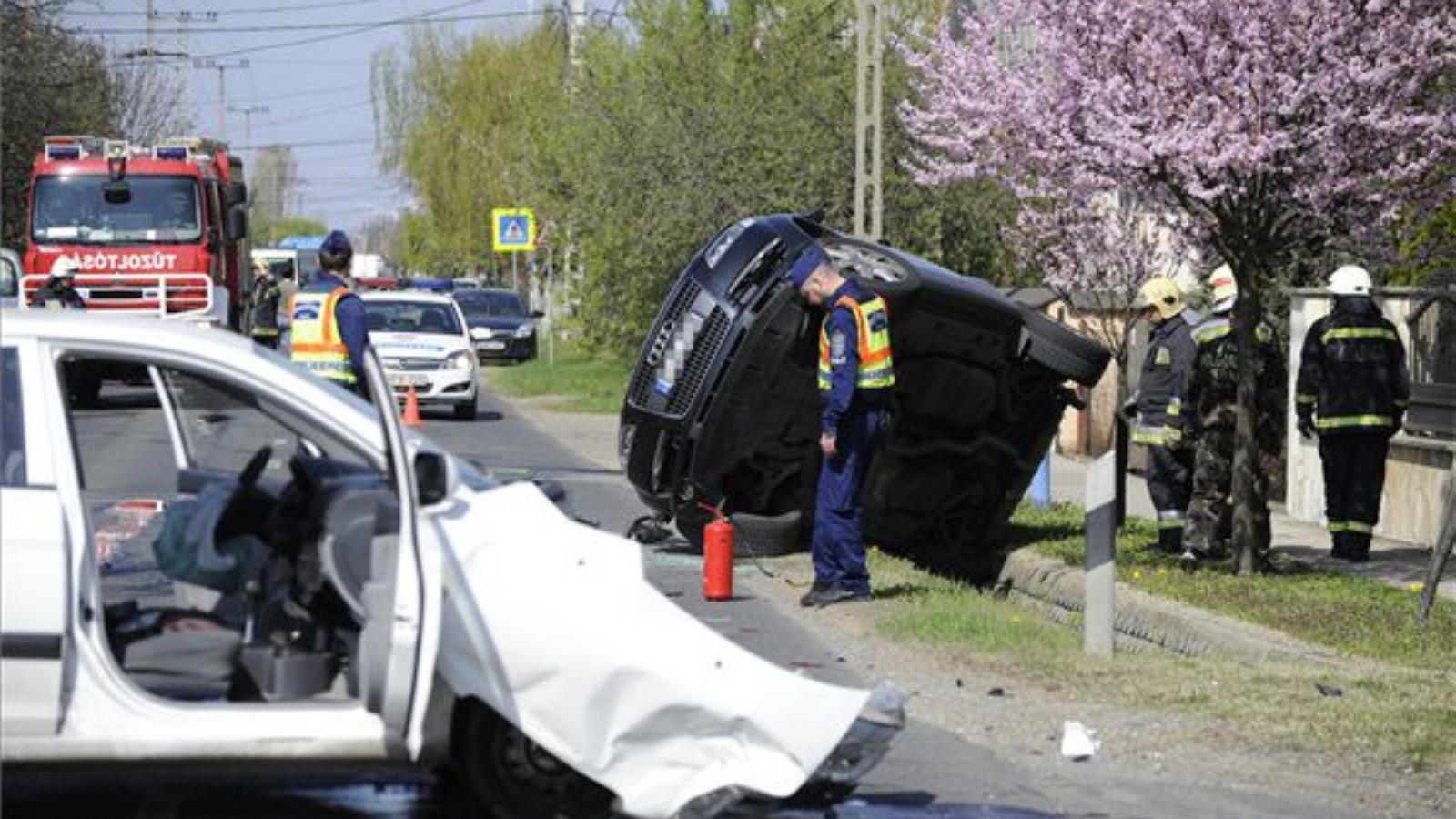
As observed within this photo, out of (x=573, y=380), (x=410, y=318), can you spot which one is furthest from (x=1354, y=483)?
(x=573, y=380)

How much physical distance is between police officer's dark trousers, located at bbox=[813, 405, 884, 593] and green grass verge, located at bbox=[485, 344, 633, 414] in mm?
20719

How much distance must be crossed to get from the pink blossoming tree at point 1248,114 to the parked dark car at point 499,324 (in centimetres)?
3491

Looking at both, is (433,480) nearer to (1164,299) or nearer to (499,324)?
(1164,299)

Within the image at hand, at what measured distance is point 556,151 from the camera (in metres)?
43.7

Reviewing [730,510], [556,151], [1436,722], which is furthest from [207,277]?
[1436,722]

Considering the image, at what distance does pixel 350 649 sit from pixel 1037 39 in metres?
8.31

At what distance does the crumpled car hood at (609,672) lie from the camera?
266 inches

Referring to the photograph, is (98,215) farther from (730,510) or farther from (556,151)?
(730,510)

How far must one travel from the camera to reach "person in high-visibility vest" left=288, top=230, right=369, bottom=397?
1363 centimetres

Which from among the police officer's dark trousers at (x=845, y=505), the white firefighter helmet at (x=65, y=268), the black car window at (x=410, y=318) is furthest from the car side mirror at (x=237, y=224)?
the police officer's dark trousers at (x=845, y=505)

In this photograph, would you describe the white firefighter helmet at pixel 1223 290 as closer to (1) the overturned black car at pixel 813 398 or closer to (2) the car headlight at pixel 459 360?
(1) the overturned black car at pixel 813 398

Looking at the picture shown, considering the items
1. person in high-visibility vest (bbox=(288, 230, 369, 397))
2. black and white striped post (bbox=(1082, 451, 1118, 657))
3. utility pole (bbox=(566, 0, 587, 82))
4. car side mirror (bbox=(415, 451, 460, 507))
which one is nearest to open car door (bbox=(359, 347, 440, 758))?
car side mirror (bbox=(415, 451, 460, 507))

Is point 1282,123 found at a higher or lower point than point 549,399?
higher

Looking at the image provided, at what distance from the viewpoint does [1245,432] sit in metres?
14.2
